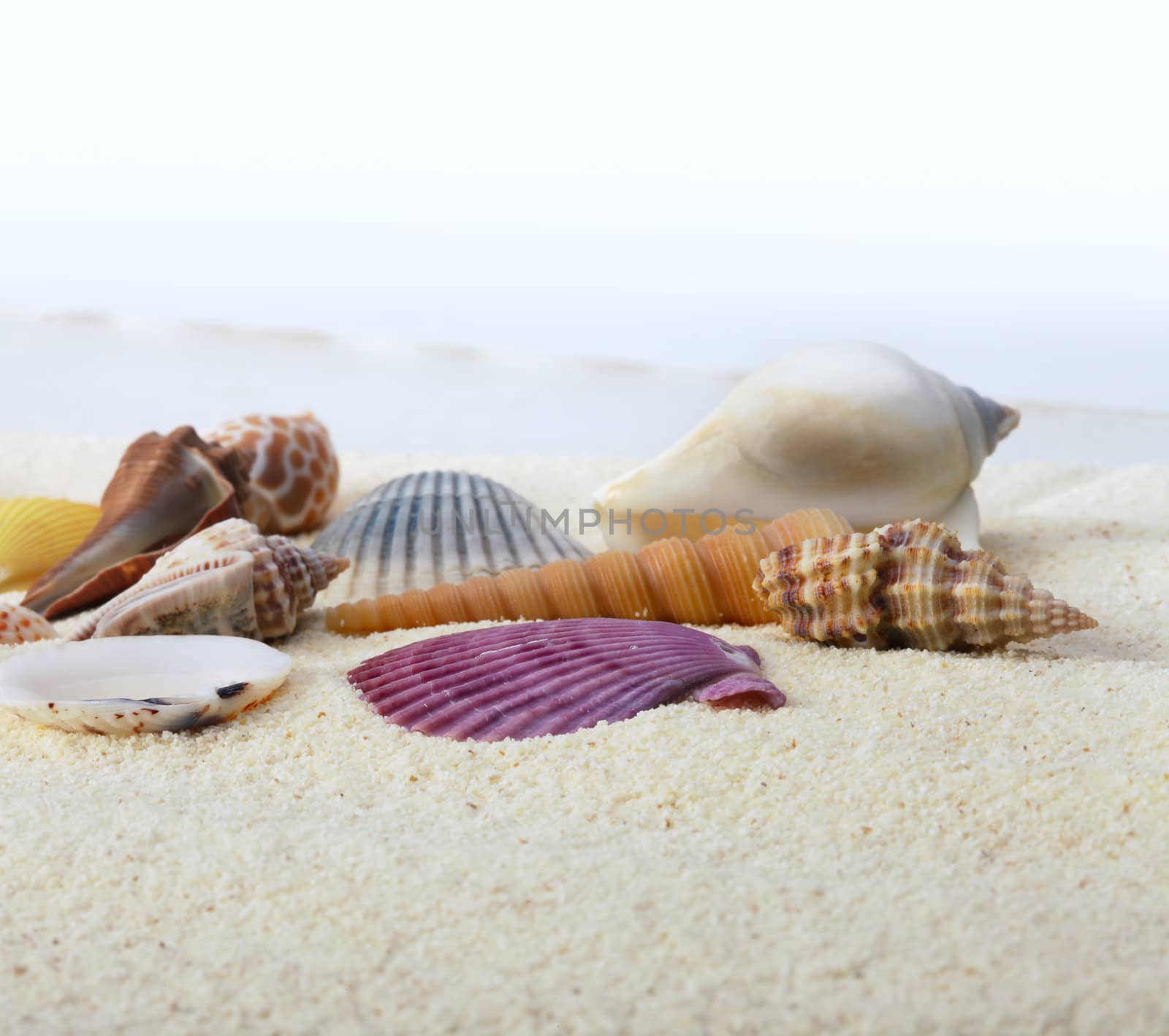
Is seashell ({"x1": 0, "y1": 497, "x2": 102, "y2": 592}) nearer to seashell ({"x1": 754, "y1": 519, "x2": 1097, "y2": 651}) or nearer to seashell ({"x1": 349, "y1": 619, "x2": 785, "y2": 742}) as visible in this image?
seashell ({"x1": 349, "y1": 619, "x2": 785, "y2": 742})

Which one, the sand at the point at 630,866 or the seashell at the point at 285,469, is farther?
the seashell at the point at 285,469

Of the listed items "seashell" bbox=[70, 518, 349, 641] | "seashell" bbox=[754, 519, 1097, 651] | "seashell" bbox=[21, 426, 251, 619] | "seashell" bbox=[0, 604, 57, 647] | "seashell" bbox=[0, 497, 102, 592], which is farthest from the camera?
"seashell" bbox=[0, 497, 102, 592]

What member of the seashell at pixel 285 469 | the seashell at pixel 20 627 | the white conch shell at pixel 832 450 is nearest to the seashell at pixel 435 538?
the white conch shell at pixel 832 450

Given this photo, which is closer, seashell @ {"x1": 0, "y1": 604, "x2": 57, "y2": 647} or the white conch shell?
seashell @ {"x1": 0, "y1": 604, "x2": 57, "y2": 647}

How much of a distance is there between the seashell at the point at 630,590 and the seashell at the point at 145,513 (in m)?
0.46

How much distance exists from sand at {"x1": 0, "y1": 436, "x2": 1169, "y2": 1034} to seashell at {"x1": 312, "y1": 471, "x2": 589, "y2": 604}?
0.55 metres

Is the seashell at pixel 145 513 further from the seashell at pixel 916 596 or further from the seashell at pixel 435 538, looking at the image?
the seashell at pixel 916 596

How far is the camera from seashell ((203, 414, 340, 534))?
2295mm

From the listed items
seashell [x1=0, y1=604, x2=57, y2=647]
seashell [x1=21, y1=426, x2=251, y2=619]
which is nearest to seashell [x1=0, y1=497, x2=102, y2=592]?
seashell [x1=21, y1=426, x2=251, y2=619]

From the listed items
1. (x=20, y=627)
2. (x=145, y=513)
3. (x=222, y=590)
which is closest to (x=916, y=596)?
(x=222, y=590)

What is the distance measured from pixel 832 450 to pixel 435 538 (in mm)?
722

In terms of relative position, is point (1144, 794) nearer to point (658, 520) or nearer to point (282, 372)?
point (658, 520)

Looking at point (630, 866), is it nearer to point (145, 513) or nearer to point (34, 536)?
point (145, 513)

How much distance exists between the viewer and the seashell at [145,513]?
178 centimetres
